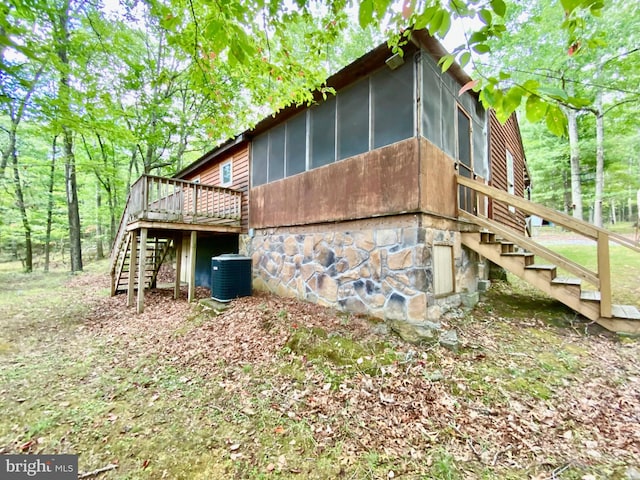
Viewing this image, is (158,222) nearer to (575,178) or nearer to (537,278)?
(537,278)

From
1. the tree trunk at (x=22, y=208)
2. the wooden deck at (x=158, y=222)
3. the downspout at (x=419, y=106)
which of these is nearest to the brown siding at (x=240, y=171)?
the wooden deck at (x=158, y=222)

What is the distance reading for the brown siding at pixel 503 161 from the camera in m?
7.37

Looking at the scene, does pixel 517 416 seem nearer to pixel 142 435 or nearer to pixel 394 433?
pixel 394 433

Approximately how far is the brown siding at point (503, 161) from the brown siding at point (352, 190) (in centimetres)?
423

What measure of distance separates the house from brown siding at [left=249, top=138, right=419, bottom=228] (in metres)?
0.02

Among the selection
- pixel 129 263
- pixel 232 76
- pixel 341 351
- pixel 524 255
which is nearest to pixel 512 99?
pixel 341 351

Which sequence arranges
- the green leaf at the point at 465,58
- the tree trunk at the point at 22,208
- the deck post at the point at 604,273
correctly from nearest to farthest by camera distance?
the green leaf at the point at 465,58, the deck post at the point at 604,273, the tree trunk at the point at 22,208

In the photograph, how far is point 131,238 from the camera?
7.23 meters

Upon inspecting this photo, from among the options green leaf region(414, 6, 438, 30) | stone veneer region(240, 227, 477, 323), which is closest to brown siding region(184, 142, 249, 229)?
stone veneer region(240, 227, 477, 323)

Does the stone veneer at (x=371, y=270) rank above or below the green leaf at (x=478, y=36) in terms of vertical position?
below

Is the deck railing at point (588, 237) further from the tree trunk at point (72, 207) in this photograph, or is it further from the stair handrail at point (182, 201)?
the tree trunk at point (72, 207)

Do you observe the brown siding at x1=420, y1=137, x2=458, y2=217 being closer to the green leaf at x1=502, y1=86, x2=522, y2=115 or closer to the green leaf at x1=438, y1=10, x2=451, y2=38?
the green leaf at x1=502, y1=86, x2=522, y2=115

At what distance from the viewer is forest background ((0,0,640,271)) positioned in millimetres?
1788

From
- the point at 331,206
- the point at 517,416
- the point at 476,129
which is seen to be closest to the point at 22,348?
the point at 331,206
